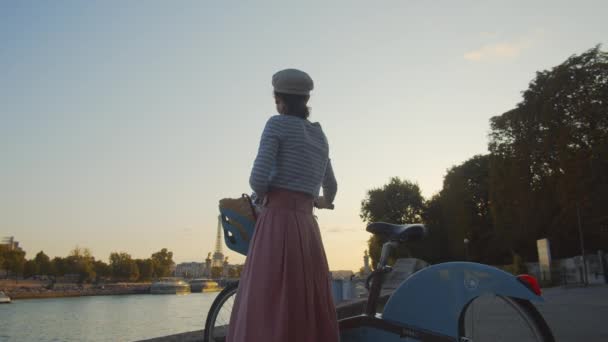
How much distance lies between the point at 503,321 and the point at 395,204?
156 ft

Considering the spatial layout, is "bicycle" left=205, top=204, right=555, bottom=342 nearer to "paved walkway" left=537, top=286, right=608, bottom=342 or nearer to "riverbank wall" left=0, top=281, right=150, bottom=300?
"paved walkway" left=537, top=286, right=608, bottom=342

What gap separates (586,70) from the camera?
20.3m

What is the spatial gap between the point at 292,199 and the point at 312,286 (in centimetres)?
42

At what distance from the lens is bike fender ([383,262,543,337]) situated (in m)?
2.37

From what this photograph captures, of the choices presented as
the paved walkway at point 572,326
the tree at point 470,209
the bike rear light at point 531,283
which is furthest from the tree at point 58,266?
the bike rear light at point 531,283

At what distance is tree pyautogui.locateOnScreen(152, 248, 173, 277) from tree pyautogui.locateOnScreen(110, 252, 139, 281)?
8.71 metres

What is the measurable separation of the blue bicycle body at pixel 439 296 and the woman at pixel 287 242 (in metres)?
0.45

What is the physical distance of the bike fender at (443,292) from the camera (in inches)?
93.3

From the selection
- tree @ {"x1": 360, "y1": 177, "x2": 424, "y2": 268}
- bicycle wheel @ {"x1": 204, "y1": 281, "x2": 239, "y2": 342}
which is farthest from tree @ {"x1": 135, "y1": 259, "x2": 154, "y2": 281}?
bicycle wheel @ {"x1": 204, "y1": 281, "x2": 239, "y2": 342}

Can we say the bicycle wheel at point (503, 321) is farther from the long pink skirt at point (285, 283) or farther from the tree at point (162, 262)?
the tree at point (162, 262)

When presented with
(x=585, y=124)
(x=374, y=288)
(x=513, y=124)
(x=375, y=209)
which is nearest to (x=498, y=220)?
(x=513, y=124)

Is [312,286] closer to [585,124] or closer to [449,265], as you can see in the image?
[449,265]

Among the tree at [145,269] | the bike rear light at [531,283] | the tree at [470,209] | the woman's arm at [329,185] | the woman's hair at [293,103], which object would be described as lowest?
the tree at [145,269]

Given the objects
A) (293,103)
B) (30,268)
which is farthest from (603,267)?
(30,268)
